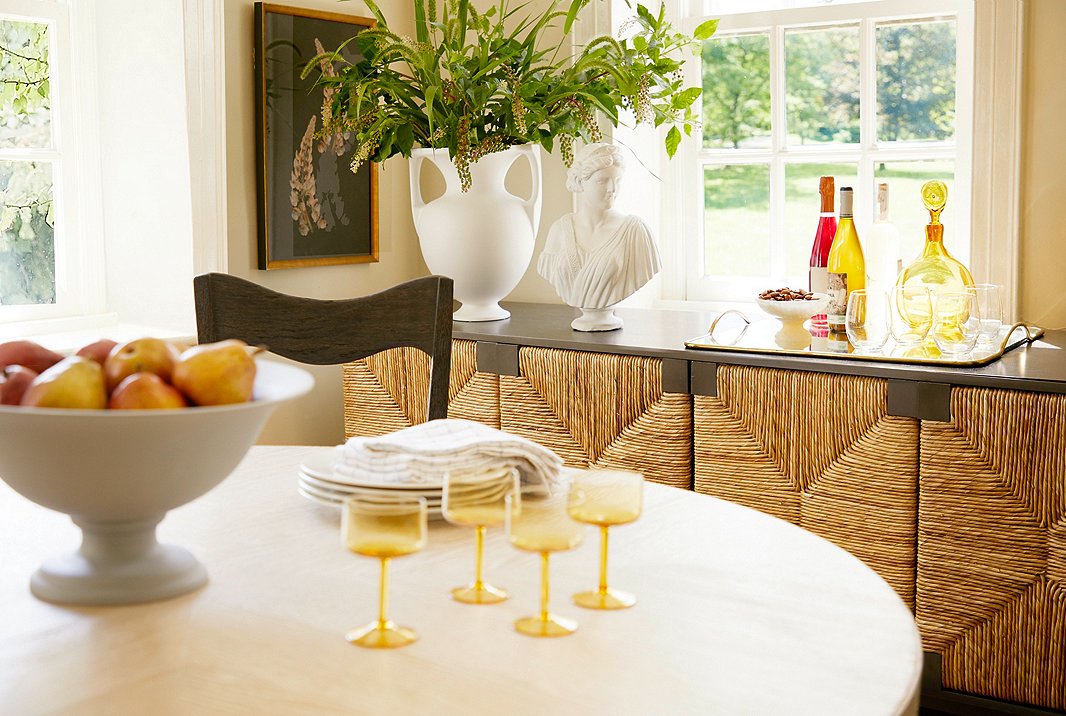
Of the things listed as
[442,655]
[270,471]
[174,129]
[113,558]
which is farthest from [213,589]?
[174,129]

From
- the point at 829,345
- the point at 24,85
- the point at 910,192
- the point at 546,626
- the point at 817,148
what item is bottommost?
the point at 546,626

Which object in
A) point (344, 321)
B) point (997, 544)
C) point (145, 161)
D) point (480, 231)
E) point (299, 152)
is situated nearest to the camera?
point (344, 321)

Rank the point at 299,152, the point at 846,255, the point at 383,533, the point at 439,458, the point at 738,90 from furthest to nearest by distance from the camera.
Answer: the point at 738,90
the point at 299,152
the point at 846,255
the point at 439,458
the point at 383,533

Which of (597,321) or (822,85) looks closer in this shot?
(597,321)

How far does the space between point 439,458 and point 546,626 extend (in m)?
0.33

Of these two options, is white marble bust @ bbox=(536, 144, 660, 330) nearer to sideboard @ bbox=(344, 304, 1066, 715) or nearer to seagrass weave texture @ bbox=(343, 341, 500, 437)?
sideboard @ bbox=(344, 304, 1066, 715)

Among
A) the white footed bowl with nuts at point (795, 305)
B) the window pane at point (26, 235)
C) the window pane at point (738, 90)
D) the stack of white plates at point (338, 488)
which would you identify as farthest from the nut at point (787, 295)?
the window pane at point (26, 235)

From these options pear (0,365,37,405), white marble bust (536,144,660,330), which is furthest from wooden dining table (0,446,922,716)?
white marble bust (536,144,660,330)

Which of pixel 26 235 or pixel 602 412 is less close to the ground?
pixel 26 235

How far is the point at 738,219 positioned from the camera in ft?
10.4

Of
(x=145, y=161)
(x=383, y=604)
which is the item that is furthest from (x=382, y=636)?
(x=145, y=161)

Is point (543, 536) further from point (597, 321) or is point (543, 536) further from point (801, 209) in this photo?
point (801, 209)

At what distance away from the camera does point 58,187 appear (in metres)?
2.82

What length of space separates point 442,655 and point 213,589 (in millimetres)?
254
